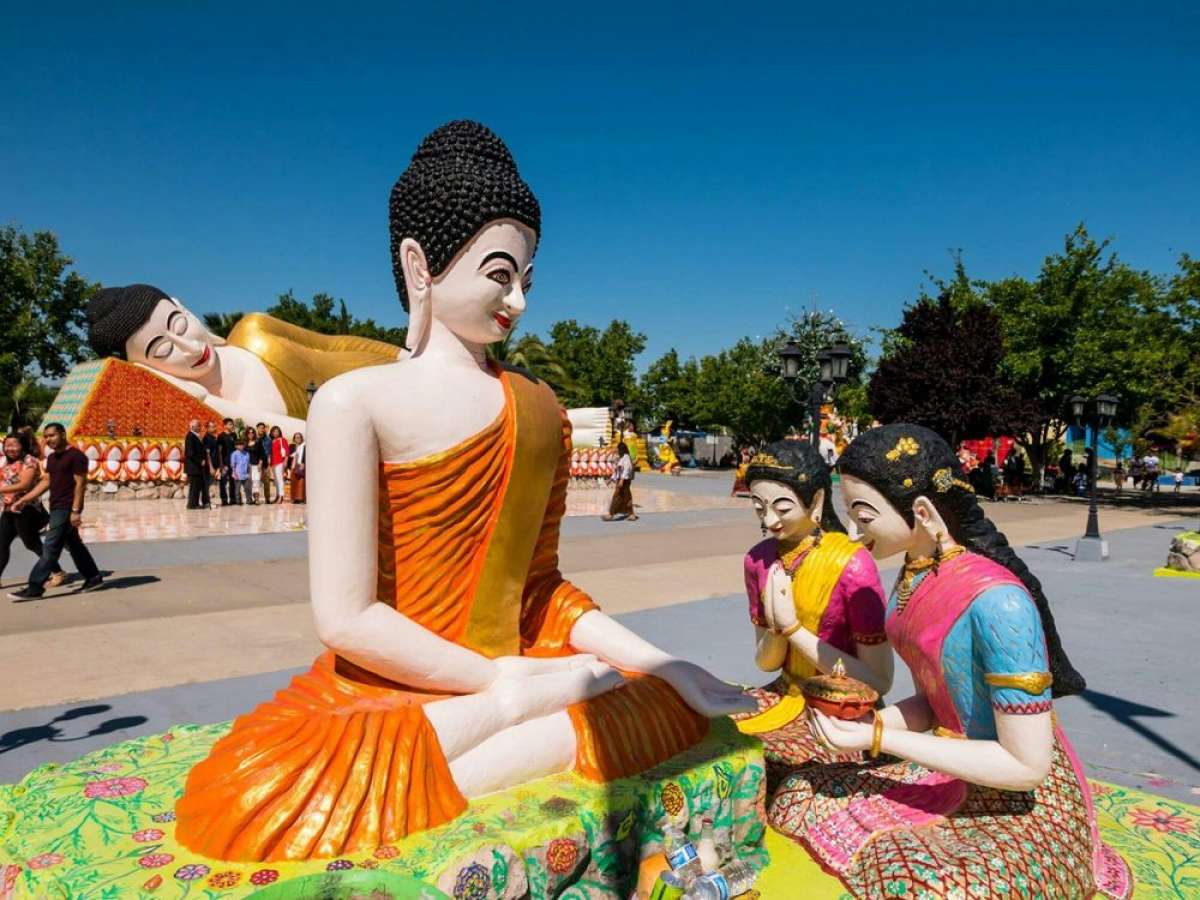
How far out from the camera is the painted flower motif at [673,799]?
103 inches

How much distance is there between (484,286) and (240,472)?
15.3m

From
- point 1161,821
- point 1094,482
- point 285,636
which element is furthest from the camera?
point 1094,482

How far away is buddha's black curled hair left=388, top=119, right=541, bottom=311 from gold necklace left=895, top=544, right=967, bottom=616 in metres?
1.73

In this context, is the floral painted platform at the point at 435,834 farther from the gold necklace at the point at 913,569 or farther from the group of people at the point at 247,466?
the group of people at the point at 247,466

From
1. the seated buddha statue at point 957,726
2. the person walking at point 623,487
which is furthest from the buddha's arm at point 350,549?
the person walking at point 623,487

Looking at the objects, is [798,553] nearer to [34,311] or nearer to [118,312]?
[118,312]

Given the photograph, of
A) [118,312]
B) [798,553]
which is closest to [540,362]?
[118,312]

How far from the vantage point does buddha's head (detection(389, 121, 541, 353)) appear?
271 centimetres

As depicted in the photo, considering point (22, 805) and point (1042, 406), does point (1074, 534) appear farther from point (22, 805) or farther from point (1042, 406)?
point (22, 805)

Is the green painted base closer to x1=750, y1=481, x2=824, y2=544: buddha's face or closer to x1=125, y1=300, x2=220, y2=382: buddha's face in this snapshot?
x1=750, y1=481, x2=824, y2=544: buddha's face

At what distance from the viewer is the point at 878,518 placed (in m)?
2.57

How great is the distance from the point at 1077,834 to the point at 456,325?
2.54m

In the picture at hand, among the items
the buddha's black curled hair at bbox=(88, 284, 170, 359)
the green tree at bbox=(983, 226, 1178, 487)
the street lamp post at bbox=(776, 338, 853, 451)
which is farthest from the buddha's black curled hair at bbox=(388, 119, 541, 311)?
the green tree at bbox=(983, 226, 1178, 487)

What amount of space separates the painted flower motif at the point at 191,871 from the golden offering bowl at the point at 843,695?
2161mm
